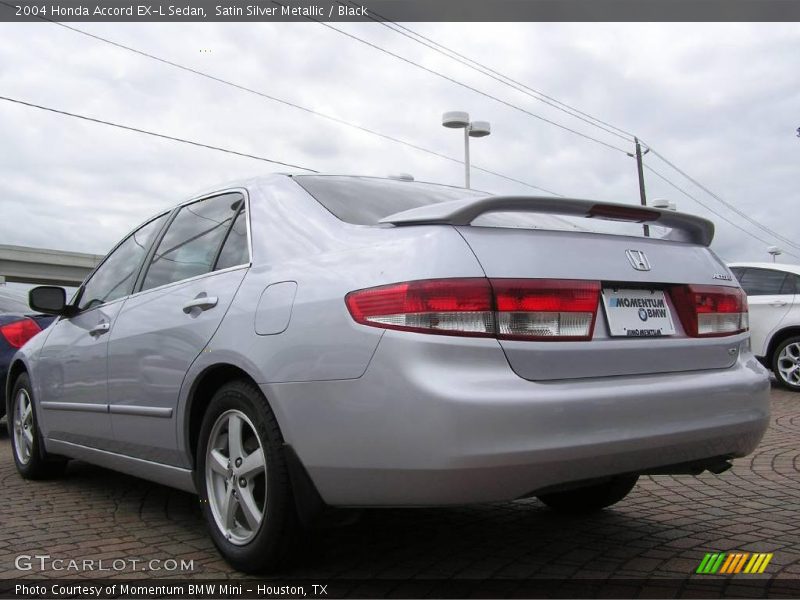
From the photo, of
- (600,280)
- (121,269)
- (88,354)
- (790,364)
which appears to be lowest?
(790,364)

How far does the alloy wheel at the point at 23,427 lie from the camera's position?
5.35 meters

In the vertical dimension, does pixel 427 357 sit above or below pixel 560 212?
below

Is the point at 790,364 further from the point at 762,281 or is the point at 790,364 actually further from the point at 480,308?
the point at 480,308

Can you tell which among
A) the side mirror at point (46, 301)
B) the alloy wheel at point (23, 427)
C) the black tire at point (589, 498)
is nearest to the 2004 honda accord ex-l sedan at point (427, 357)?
the black tire at point (589, 498)

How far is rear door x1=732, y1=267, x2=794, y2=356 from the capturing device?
970cm

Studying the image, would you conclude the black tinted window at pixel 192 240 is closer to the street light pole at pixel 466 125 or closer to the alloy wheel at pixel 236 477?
the alloy wheel at pixel 236 477

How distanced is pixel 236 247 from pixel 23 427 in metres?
2.95

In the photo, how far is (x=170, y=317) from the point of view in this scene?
360 centimetres

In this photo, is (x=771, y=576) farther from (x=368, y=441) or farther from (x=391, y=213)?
(x=391, y=213)

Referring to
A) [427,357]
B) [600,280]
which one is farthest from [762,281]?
[427,357]

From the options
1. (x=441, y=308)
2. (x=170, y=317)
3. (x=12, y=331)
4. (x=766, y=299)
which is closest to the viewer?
(x=441, y=308)

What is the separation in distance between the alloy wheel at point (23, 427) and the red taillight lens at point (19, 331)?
1.76m

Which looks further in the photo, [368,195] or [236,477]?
[368,195]
